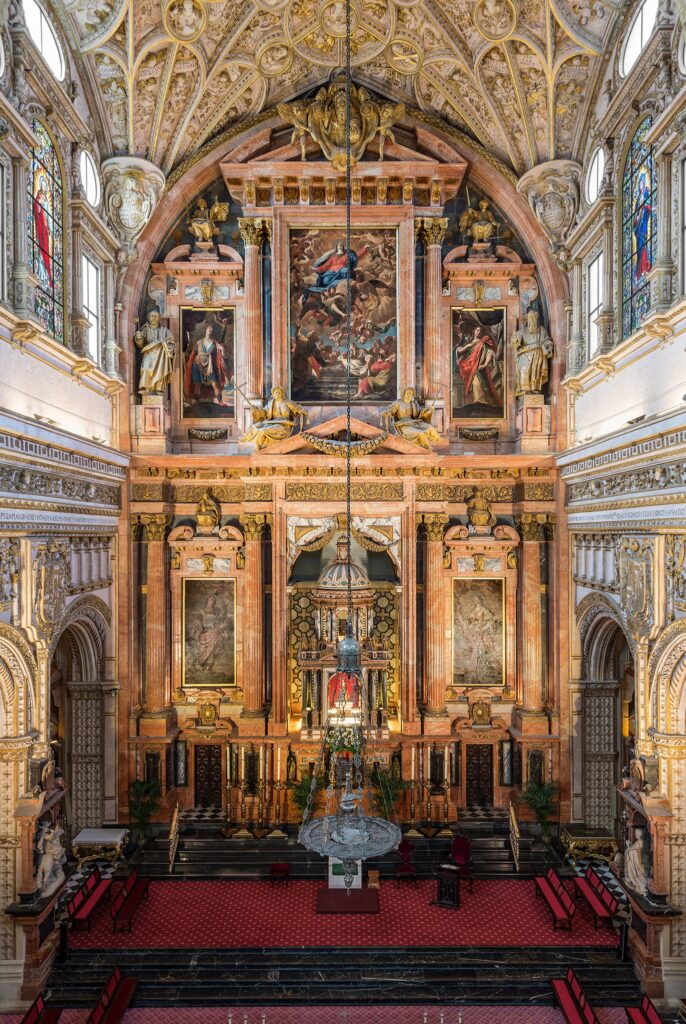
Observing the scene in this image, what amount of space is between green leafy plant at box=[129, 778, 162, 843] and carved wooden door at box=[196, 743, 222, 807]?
4.06ft

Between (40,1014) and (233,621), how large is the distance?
30.4 feet

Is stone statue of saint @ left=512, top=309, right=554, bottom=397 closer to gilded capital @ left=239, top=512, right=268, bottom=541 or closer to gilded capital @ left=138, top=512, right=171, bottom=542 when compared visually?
gilded capital @ left=239, top=512, right=268, bottom=541

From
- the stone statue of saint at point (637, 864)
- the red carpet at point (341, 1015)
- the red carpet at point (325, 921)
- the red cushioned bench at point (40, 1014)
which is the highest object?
the stone statue of saint at point (637, 864)

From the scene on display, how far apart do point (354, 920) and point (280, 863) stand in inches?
Answer: 92.1

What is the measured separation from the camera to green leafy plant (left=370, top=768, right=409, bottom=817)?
16.8 meters

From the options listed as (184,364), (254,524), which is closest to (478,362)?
(254,524)

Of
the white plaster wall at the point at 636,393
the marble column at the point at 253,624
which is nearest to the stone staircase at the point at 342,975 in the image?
the marble column at the point at 253,624

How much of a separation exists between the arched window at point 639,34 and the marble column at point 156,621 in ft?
46.5

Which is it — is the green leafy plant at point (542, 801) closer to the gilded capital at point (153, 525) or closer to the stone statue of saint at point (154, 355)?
the gilded capital at point (153, 525)

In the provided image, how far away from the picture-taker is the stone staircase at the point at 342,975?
39.7 feet

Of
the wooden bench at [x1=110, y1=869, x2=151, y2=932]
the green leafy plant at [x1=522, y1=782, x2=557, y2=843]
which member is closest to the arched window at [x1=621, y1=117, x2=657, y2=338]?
the green leafy plant at [x1=522, y1=782, x2=557, y2=843]

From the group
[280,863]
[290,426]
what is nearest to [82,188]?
[290,426]

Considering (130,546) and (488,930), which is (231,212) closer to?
(130,546)

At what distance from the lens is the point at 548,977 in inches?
492
